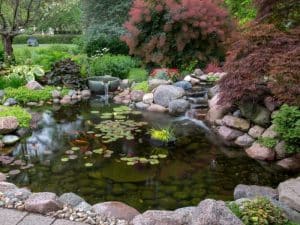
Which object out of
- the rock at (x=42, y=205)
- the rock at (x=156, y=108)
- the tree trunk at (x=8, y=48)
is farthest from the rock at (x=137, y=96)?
the rock at (x=42, y=205)

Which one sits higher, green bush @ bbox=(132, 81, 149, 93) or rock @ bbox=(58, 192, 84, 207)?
green bush @ bbox=(132, 81, 149, 93)

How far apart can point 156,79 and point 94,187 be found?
5.63 meters

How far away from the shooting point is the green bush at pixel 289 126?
17.8 feet

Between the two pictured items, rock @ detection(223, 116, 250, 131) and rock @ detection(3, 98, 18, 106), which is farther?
rock @ detection(3, 98, 18, 106)

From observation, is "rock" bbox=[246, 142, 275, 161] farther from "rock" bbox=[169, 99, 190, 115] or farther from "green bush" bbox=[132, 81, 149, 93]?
"green bush" bbox=[132, 81, 149, 93]

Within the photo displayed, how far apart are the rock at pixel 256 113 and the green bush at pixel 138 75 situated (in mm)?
4573

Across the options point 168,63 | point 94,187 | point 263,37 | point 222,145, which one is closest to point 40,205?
point 94,187

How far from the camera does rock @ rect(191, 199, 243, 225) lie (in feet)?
10.1

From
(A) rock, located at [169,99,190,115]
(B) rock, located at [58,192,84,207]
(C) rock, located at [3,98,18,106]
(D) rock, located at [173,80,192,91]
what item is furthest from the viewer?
(D) rock, located at [173,80,192,91]

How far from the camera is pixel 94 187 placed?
15.9 ft

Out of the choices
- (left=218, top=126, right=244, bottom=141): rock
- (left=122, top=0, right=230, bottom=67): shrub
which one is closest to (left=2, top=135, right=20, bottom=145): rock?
(left=218, top=126, right=244, bottom=141): rock

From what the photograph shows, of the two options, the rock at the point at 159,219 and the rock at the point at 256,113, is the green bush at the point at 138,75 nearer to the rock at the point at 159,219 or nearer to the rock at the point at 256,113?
the rock at the point at 256,113

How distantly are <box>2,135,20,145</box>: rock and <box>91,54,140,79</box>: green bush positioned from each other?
16.8 feet

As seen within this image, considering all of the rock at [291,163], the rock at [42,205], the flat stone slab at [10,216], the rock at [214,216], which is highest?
the rock at [214,216]
